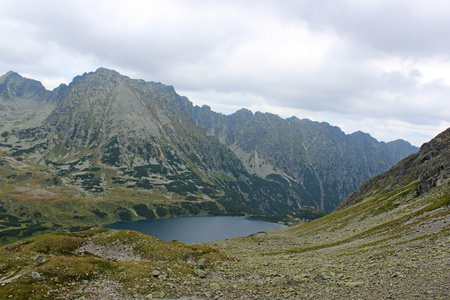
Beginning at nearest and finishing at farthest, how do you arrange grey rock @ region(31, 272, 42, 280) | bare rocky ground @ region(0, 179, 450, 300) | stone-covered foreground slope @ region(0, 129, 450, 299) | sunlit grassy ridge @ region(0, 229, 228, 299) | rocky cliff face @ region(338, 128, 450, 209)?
1. bare rocky ground @ region(0, 179, 450, 300)
2. stone-covered foreground slope @ region(0, 129, 450, 299)
3. sunlit grassy ridge @ region(0, 229, 228, 299)
4. grey rock @ region(31, 272, 42, 280)
5. rocky cliff face @ region(338, 128, 450, 209)

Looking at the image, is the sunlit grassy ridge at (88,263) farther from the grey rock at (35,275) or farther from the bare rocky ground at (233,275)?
the bare rocky ground at (233,275)

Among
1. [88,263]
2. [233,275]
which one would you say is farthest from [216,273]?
[88,263]

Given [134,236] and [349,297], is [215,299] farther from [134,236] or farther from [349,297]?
[134,236]

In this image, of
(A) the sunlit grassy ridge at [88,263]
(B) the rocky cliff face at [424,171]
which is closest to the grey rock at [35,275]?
(A) the sunlit grassy ridge at [88,263]

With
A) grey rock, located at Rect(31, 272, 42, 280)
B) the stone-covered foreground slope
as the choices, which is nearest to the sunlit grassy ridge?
grey rock, located at Rect(31, 272, 42, 280)

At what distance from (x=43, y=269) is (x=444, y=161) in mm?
95438

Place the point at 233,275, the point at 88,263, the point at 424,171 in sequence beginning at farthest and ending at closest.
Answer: the point at 424,171 < the point at 233,275 < the point at 88,263

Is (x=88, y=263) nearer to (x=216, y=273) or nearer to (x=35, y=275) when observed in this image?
(x=35, y=275)

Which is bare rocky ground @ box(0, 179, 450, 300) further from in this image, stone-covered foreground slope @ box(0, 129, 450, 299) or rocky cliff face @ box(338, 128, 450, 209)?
rocky cliff face @ box(338, 128, 450, 209)

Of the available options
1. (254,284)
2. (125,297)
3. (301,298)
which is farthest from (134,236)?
(301,298)

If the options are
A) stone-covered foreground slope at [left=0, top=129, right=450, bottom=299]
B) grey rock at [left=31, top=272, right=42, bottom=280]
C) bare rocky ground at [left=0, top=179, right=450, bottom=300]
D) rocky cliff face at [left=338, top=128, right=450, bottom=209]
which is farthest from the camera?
rocky cliff face at [left=338, top=128, right=450, bottom=209]

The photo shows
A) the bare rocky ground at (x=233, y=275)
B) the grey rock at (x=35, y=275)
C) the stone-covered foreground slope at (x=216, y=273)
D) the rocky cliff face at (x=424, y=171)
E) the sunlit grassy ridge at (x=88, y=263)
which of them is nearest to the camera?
the bare rocky ground at (x=233, y=275)

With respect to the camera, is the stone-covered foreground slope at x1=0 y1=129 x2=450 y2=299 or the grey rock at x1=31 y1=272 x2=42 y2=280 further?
the grey rock at x1=31 y1=272 x2=42 y2=280

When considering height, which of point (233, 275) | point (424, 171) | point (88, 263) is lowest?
point (233, 275)
